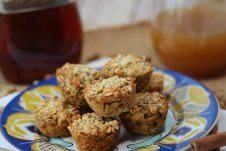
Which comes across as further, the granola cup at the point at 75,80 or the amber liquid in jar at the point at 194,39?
the amber liquid in jar at the point at 194,39

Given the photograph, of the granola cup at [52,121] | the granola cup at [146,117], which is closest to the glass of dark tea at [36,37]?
the granola cup at [52,121]

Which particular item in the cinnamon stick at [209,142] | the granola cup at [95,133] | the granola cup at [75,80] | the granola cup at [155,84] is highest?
the granola cup at [75,80]

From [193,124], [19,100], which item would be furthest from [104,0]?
[193,124]

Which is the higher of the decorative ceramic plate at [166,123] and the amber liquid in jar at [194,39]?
the amber liquid in jar at [194,39]

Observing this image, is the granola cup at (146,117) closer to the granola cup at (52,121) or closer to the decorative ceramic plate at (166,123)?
the decorative ceramic plate at (166,123)

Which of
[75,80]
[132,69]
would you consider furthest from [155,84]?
[75,80]

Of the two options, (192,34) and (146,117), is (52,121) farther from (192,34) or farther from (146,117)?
(192,34)

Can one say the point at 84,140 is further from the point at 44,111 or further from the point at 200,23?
the point at 200,23
